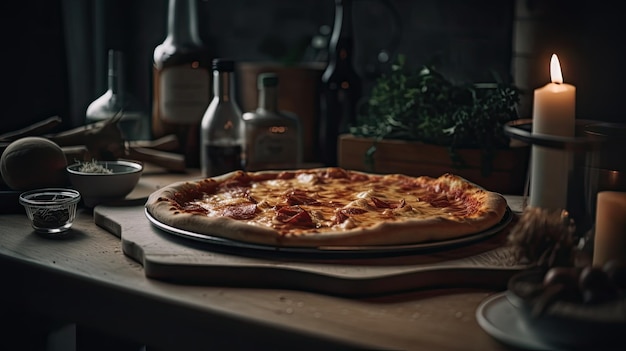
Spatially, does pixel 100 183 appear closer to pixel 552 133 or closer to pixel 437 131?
pixel 437 131

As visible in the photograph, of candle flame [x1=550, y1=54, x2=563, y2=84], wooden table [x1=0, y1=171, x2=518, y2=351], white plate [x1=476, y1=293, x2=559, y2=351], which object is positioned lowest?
wooden table [x1=0, y1=171, x2=518, y2=351]

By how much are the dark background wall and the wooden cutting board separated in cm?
84

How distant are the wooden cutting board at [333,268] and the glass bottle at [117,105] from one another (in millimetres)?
889

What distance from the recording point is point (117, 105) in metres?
2.10

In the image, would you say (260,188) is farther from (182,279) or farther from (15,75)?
(15,75)

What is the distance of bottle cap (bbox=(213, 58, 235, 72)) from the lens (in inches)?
76.2

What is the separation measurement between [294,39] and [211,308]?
5.31 ft

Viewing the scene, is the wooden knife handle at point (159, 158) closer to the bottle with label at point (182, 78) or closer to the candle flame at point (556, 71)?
the bottle with label at point (182, 78)

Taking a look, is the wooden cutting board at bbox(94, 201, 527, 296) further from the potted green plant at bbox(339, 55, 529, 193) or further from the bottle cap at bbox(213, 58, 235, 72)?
the bottle cap at bbox(213, 58, 235, 72)

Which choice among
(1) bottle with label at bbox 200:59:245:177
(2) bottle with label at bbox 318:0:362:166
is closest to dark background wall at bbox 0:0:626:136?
(2) bottle with label at bbox 318:0:362:166

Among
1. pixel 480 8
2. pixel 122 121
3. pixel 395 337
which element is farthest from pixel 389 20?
pixel 395 337

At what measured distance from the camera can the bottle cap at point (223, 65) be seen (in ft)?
6.35

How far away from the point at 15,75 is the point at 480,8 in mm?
1328

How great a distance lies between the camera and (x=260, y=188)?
1.65 metres
